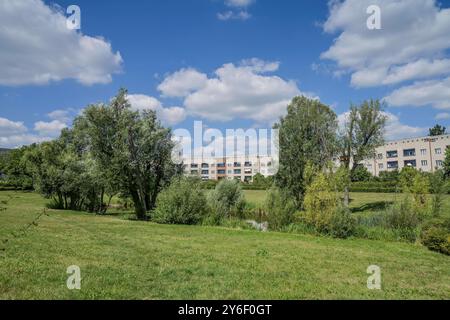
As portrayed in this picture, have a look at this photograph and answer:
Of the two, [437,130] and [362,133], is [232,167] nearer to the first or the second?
[437,130]

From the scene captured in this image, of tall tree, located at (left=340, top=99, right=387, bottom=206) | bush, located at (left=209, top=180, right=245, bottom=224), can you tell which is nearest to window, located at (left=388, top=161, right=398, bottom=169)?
tall tree, located at (left=340, top=99, right=387, bottom=206)

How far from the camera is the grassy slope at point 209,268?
273 inches

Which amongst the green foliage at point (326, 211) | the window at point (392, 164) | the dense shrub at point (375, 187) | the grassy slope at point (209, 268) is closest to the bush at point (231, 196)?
the green foliage at point (326, 211)

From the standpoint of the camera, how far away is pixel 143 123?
24375mm

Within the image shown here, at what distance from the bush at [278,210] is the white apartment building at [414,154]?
6774cm

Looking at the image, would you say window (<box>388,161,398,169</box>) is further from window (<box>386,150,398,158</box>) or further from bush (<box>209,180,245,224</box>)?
bush (<box>209,180,245,224</box>)

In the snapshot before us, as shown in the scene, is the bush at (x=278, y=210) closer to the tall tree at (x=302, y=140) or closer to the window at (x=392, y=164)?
the tall tree at (x=302, y=140)

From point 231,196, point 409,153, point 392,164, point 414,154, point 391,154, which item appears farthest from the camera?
point 391,154

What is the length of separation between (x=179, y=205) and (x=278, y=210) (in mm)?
6295

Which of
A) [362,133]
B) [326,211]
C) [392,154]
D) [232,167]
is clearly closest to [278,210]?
[326,211]

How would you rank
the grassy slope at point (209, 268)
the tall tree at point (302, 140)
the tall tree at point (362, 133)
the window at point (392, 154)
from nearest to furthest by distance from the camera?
1. the grassy slope at point (209, 268)
2. the tall tree at point (302, 140)
3. the tall tree at point (362, 133)
4. the window at point (392, 154)

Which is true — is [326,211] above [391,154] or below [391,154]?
below

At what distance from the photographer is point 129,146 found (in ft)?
79.0
